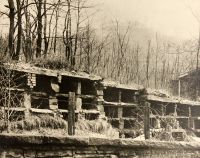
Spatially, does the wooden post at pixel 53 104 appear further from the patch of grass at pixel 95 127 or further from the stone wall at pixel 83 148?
the stone wall at pixel 83 148

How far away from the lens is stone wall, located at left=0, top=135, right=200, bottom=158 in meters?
5.91

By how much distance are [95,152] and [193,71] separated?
1835 centimetres

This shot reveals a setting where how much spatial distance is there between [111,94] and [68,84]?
245 cm

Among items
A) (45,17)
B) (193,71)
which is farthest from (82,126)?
(193,71)

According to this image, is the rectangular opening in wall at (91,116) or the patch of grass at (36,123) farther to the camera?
the rectangular opening in wall at (91,116)

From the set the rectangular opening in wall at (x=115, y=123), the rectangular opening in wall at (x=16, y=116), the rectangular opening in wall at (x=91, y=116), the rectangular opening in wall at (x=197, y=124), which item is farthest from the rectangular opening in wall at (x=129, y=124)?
the rectangular opening in wall at (x=197, y=124)

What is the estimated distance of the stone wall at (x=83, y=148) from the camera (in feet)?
19.4

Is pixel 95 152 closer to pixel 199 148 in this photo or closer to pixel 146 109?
pixel 146 109

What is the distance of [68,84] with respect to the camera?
14.0 metres

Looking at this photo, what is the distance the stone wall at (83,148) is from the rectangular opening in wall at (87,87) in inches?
229

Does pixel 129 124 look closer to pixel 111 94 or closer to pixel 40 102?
pixel 111 94

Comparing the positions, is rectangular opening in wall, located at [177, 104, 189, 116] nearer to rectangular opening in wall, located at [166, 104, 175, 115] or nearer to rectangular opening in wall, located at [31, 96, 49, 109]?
rectangular opening in wall, located at [166, 104, 175, 115]

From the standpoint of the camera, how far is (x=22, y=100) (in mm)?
11766

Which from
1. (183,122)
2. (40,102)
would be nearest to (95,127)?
(40,102)
